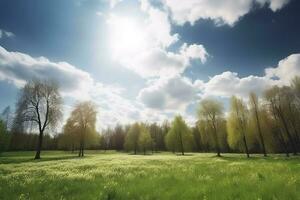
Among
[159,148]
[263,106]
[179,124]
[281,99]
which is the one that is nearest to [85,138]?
[179,124]

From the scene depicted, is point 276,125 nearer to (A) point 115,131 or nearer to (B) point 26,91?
(B) point 26,91

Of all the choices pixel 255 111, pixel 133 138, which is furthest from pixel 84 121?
pixel 255 111

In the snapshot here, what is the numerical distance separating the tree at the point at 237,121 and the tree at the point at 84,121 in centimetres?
3994

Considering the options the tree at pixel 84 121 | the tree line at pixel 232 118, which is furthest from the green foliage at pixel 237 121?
the tree at pixel 84 121

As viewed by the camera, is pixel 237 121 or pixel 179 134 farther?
pixel 179 134

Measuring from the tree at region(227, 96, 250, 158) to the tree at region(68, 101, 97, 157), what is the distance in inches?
1573

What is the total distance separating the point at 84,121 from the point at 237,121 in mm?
44095

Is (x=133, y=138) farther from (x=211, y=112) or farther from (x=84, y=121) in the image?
(x=211, y=112)

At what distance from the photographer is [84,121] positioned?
64.8 m

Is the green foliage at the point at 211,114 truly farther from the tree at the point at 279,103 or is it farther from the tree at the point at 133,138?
the tree at the point at 133,138

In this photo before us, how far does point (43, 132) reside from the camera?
49.3 metres

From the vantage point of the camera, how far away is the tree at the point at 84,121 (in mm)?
63656

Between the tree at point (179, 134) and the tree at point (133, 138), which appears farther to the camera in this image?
the tree at point (133, 138)

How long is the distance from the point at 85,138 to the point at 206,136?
40.4 m
